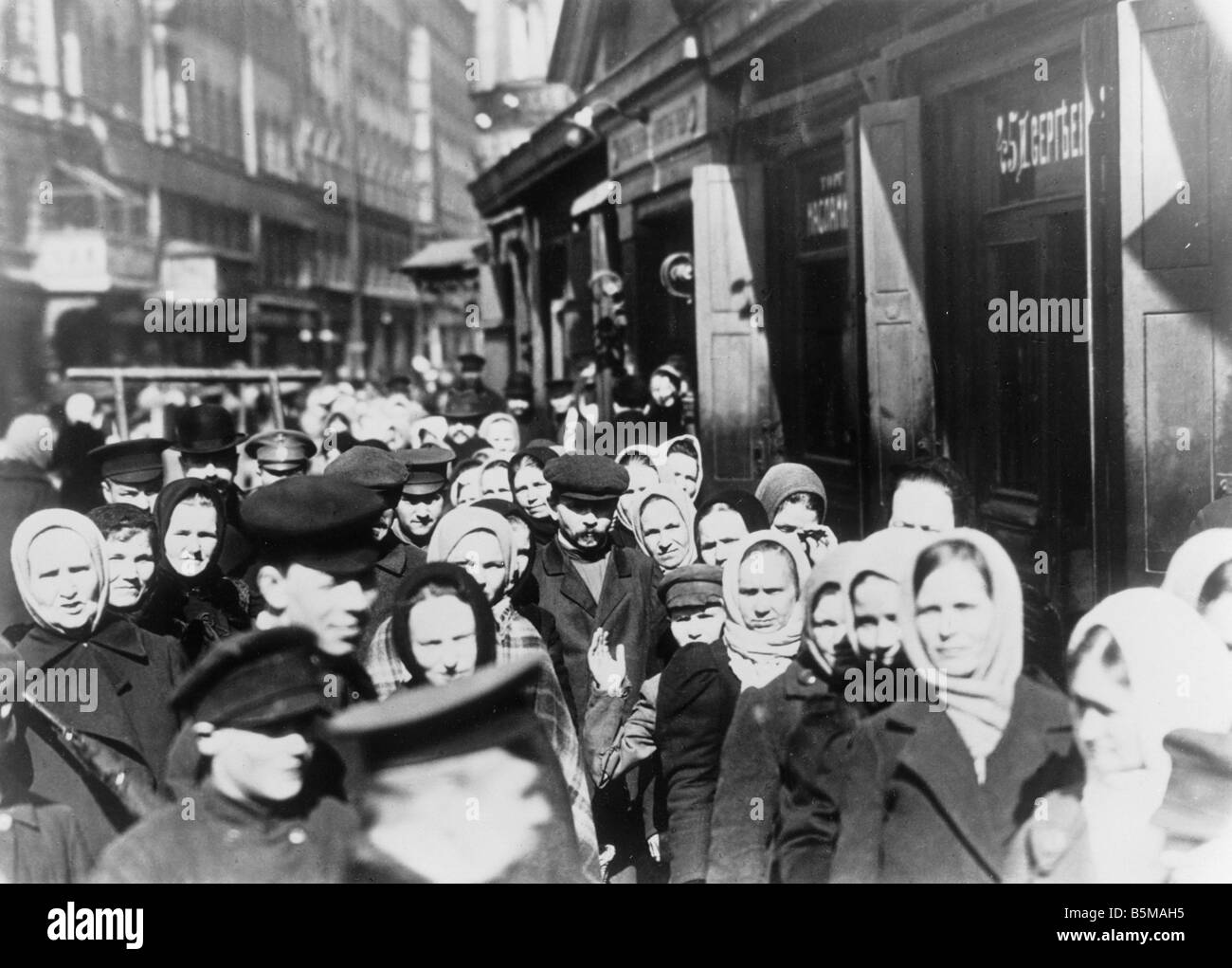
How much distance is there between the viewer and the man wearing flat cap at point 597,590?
5.55 m

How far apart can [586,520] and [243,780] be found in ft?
7.45

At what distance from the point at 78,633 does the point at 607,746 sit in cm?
175

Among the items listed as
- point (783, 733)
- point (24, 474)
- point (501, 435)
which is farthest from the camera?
point (501, 435)

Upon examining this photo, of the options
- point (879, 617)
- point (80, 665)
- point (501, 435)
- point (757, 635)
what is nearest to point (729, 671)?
point (757, 635)

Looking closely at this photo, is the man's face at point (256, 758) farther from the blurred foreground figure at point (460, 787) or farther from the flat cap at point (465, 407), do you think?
the flat cap at point (465, 407)

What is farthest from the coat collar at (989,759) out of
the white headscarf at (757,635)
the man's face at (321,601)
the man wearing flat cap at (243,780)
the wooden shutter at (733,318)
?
the wooden shutter at (733,318)

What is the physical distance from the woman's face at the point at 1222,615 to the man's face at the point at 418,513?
10.9ft

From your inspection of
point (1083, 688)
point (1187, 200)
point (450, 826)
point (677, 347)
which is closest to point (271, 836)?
point (450, 826)

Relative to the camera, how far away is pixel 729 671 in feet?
14.9

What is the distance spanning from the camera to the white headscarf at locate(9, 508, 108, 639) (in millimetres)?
4363

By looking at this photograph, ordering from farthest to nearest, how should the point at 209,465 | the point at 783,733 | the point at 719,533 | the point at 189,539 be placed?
the point at 209,465, the point at 719,533, the point at 189,539, the point at 783,733

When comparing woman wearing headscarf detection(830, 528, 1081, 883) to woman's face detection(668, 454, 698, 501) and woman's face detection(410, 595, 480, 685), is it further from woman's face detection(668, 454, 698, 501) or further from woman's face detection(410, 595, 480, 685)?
woman's face detection(668, 454, 698, 501)

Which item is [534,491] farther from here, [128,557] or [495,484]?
[128,557]
